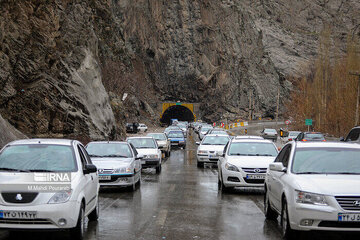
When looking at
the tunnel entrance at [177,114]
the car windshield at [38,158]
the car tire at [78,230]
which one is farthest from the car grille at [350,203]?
the tunnel entrance at [177,114]

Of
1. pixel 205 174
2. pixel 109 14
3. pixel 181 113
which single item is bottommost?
pixel 181 113

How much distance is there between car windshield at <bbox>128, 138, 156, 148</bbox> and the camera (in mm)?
23673

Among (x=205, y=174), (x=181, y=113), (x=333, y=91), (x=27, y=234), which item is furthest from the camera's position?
(x=181, y=113)

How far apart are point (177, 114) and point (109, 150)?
112 meters

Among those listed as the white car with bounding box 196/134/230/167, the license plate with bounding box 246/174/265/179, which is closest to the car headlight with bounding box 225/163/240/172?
the license plate with bounding box 246/174/265/179

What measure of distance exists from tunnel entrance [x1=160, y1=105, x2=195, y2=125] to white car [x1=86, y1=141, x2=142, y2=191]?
9387 centimetres

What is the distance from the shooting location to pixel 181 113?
127750 millimetres

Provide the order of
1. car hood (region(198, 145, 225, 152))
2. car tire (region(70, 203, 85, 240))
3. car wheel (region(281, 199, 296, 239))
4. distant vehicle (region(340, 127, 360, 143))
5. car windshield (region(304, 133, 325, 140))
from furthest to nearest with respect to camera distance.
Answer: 1. car windshield (region(304, 133, 325, 140))
2. car hood (region(198, 145, 225, 152))
3. distant vehicle (region(340, 127, 360, 143))
4. car wheel (region(281, 199, 296, 239))
5. car tire (region(70, 203, 85, 240))

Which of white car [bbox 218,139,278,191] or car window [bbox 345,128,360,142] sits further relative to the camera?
car window [bbox 345,128,360,142]

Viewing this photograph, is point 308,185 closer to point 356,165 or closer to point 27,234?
point 356,165

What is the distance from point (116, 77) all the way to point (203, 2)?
54.8 metres

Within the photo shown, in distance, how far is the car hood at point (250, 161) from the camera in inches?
574

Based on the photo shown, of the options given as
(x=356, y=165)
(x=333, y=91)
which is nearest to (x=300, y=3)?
(x=333, y=91)

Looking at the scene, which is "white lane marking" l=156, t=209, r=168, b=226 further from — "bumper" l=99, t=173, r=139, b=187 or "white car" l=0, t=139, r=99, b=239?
"bumper" l=99, t=173, r=139, b=187
